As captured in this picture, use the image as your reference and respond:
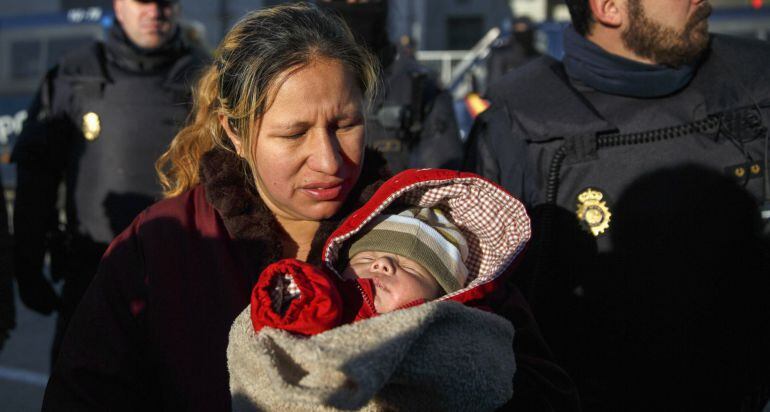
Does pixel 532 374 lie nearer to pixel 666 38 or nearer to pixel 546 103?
pixel 546 103

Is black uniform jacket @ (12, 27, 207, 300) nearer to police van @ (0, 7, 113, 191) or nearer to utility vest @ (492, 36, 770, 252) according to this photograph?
utility vest @ (492, 36, 770, 252)

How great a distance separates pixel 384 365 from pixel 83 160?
2666 mm

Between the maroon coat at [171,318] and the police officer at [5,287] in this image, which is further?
the police officer at [5,287]

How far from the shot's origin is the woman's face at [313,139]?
1.90 m

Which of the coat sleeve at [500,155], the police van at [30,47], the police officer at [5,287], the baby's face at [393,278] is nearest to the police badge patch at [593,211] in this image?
the coat sleeve at [500,155]

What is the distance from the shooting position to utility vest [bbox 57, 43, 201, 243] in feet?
11.8

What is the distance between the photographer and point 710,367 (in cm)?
238

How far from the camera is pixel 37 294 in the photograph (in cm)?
370

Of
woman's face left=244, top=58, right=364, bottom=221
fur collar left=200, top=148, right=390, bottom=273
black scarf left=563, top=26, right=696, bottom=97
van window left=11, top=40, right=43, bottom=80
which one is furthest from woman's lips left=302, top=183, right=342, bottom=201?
van window left=11, top=40, right=43, bottom=80

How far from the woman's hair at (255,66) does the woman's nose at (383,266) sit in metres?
0.47

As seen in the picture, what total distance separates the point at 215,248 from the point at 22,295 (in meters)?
2.19

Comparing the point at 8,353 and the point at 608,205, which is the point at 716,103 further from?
the point at 8,353

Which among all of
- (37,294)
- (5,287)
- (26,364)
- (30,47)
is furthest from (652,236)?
(30,47)

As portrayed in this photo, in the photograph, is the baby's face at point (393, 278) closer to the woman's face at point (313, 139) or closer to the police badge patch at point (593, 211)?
the woman's face at point (313, 139)
